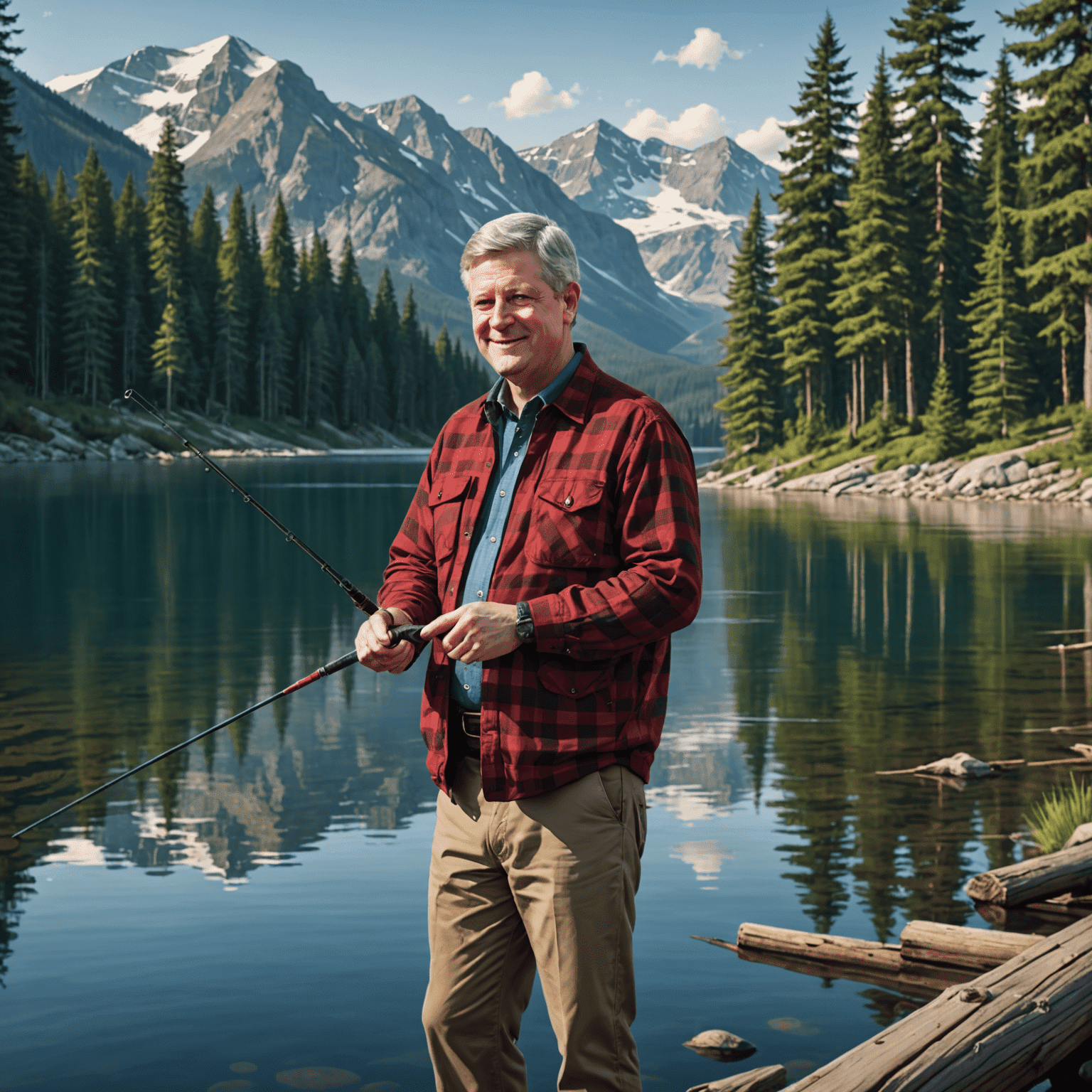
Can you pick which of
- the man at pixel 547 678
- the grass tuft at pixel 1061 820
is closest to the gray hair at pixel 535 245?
the man at pixel 547 678

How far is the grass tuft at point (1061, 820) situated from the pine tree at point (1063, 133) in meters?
39.8

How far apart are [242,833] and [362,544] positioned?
1896 centimetres

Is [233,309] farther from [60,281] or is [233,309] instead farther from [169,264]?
[60,281]

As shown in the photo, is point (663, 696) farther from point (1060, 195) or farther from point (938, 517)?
point (1060, 195)

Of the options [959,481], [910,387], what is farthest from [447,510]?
[910,387]

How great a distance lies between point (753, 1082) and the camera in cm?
439

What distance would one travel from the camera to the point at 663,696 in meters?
3.57

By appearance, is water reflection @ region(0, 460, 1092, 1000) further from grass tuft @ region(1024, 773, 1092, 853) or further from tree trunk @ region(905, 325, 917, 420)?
tree trunk @ region(905, 325, 917, 420)

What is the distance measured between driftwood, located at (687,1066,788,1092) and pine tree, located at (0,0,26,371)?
71.1m

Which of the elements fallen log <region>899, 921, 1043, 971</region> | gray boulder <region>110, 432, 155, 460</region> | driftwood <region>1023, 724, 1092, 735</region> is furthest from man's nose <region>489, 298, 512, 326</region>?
gray boulder <region>110, 432, 155, 460</region>

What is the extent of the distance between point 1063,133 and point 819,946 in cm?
4636

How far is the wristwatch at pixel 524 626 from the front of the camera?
3238 mm

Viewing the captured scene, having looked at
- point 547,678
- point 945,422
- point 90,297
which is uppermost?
point 90,297

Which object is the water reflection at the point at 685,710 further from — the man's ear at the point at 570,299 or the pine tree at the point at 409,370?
the pine tree at the point at 409,370
